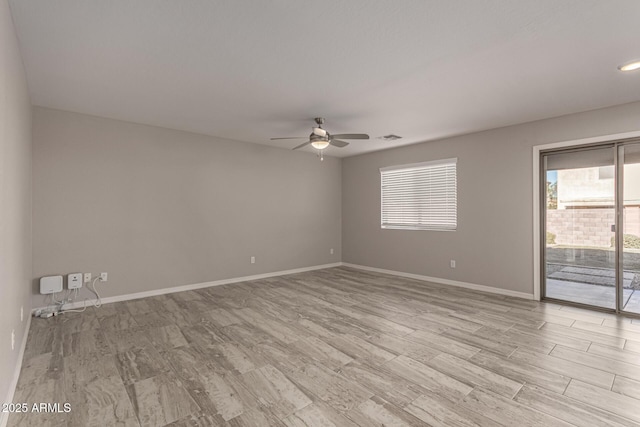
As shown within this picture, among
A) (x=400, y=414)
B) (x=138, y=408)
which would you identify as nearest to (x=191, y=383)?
(x=138, y=408)

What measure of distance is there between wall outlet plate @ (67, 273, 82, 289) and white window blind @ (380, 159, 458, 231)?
17.1 ft

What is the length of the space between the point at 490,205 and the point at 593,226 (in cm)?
127

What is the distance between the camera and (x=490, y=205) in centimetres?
487

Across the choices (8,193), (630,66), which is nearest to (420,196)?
(630,66)

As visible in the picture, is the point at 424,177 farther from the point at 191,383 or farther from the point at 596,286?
the point at 191,383

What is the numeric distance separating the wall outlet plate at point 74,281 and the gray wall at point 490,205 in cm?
509

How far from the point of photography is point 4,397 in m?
1.81

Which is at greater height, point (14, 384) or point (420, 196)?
point (420, 196)

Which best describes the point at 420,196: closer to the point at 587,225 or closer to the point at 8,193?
the point at 587,225

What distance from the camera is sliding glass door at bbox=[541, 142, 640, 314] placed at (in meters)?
3.78

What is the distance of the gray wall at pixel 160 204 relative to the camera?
3.93 meters

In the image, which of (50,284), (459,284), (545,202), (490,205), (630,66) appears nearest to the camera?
(630,66)

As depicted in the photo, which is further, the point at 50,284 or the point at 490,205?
the point at 490,205

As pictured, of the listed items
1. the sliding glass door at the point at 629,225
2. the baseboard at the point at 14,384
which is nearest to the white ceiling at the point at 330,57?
the sliding glass door at the point at 629,225
